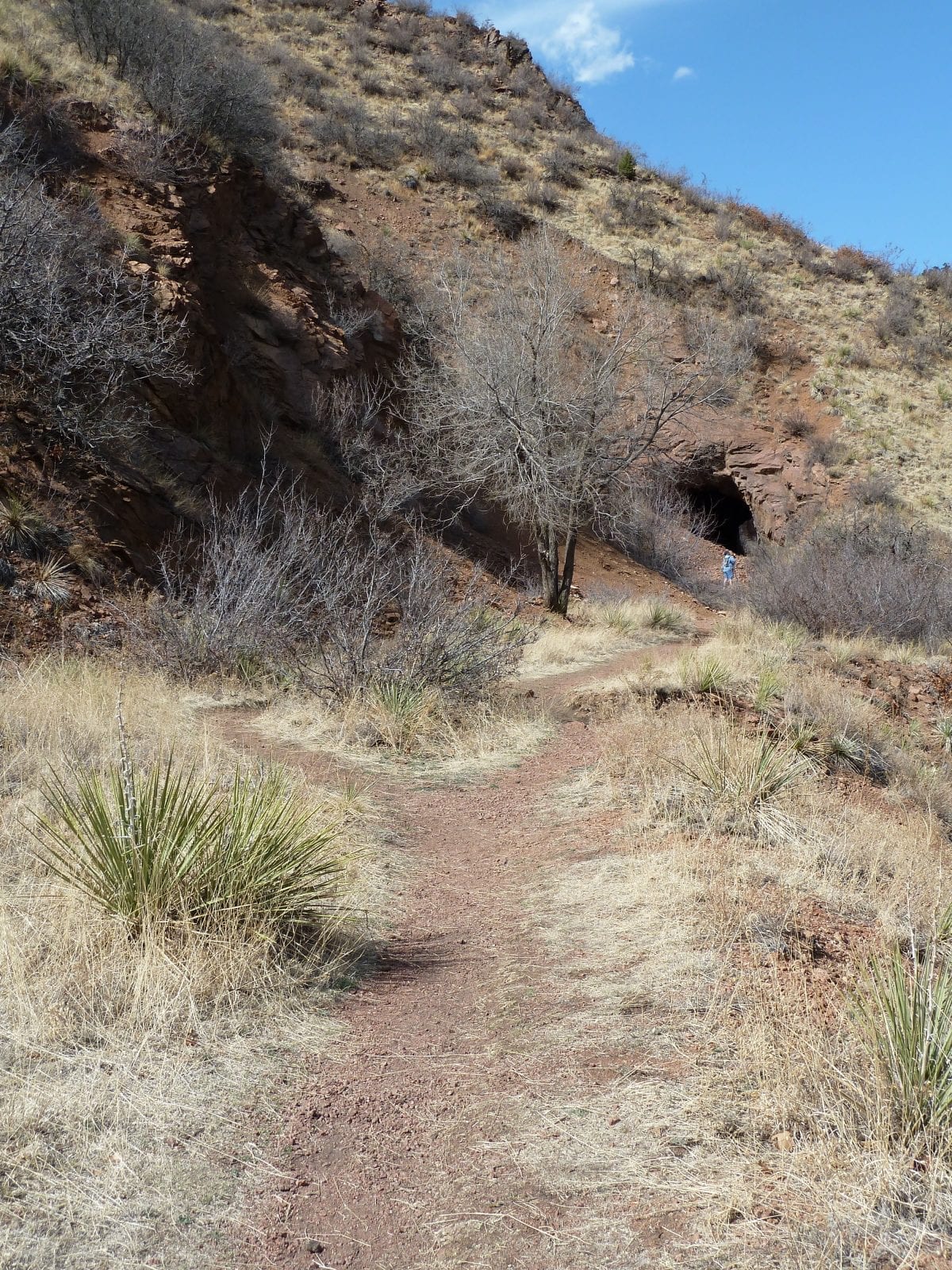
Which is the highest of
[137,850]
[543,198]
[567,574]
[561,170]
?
[561,170]

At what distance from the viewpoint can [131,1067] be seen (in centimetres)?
274

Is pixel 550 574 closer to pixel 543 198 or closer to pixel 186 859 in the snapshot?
pixel 186 859

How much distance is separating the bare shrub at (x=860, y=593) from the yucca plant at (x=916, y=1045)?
13768 millimetres

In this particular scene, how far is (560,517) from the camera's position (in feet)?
59.4

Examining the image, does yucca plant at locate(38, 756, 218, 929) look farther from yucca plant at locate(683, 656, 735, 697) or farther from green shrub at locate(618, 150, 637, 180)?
green shrub at locate(618, 150, 637, 180)

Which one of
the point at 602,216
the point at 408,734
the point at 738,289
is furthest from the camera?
the point at 602,216

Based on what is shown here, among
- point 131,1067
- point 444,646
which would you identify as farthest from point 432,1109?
point 444,646

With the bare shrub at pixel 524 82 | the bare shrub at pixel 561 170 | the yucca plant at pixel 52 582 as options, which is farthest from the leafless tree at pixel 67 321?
the bare shrub at pixel 524 82

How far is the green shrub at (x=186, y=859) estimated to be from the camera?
3373 millimetres

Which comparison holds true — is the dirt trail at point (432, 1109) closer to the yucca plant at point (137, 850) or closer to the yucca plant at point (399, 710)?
the yucca plant at point (137, 850)

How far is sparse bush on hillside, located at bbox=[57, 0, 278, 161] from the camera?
1733 centimetres

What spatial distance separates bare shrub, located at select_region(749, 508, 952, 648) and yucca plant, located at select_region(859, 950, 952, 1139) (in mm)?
13768

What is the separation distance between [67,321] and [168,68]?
9.54 meters

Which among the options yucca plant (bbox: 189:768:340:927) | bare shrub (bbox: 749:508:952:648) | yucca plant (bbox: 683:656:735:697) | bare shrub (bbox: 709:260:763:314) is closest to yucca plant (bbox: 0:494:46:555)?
yucca plant (bbox: 683:656:735:697)
